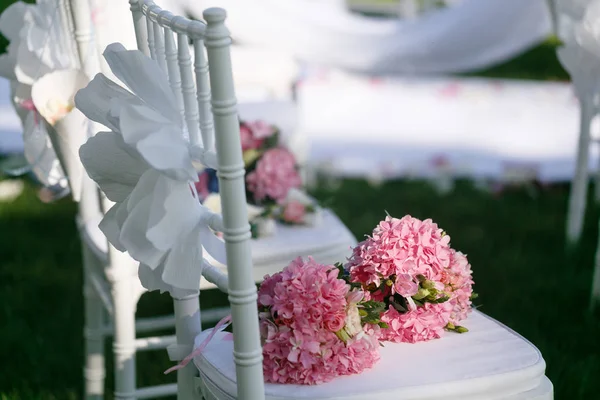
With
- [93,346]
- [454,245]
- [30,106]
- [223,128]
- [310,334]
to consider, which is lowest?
[454,245]

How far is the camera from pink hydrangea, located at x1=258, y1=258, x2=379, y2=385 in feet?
3.77

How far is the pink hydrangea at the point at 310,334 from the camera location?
45.3 inches

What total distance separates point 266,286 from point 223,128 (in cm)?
31

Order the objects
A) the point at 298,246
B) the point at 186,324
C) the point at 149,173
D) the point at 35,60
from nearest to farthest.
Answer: the point at 149,173
the point at 186,324
the point at 35,60
the point at 298,246

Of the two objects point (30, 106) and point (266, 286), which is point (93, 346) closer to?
point (30, 106)

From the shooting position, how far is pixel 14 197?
3666 mm

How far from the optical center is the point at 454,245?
3.05m

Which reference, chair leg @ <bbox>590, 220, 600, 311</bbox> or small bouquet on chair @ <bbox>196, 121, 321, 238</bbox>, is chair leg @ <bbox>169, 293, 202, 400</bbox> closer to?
small bouquet on chair @ <bbox>196, 121, 321, 238</bbox>

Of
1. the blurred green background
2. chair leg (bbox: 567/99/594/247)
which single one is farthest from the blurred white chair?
the blurred green background

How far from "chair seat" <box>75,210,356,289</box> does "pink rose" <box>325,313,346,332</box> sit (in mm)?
532

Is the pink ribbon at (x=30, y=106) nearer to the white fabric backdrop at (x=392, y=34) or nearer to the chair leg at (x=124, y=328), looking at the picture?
the chair leg at (x=124, y=328)

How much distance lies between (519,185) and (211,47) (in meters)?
2.95

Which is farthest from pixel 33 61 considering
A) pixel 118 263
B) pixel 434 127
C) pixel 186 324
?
pixel 434 127

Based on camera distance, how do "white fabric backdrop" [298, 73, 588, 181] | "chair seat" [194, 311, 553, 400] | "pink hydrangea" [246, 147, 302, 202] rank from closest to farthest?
"chair seat" [194, 311, 553, 400]
"pink hydrangea" [246, 147, 302, 202]
"white fabric backdrop" [298, 73, 588, 181]
